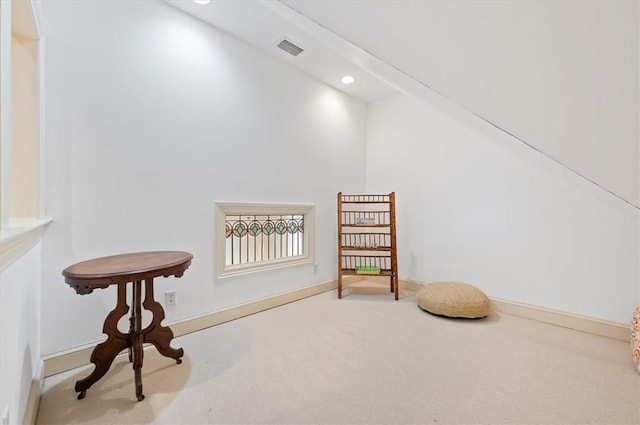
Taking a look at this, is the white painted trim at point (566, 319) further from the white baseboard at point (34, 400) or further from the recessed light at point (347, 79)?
the white baseboard at point (34, 400)

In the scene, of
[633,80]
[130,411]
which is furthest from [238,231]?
[633,80]

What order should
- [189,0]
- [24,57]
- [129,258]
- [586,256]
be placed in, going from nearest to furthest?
[24,57]
[129,258]
[189,0]
[586,256]

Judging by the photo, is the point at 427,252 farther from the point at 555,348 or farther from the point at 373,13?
the point at 373,13

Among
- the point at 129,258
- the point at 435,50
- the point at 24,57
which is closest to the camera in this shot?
the point at 435,50

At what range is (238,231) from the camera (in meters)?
2.75

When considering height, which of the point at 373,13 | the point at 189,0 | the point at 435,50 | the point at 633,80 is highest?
the point at 189,0

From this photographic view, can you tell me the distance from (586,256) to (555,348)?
33.7 inches

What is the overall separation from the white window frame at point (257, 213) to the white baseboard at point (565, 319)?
6.65 feet

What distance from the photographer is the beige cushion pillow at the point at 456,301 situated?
101 inches

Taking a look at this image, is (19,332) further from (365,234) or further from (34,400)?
(365,234)

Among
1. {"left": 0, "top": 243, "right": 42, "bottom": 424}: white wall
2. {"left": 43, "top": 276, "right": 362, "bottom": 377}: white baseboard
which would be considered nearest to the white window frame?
{"left": 43, "top": 276, "right": 362, "bottom": 377}: white baseboard

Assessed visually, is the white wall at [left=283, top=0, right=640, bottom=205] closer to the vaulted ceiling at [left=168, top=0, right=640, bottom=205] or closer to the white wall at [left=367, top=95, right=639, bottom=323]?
the vaulted ceiling at [left=168, top=0, right=640, bottom=205]

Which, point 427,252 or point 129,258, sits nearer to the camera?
point 129,258

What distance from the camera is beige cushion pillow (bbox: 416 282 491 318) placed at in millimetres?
2576
